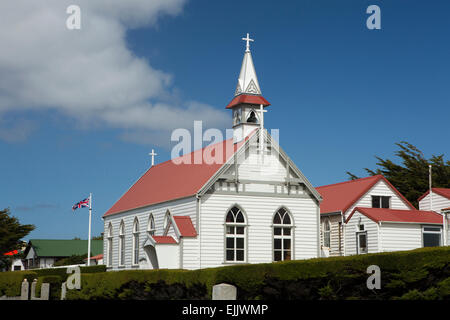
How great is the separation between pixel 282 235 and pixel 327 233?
1022 cm

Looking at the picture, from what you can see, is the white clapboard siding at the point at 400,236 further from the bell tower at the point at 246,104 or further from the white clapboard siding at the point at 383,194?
the bell tower at the point at 246,104

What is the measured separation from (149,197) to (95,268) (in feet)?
30.5

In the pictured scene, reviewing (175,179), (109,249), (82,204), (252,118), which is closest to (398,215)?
(252,118)

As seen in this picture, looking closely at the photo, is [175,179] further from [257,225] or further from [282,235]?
[282,235]

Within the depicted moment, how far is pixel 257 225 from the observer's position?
39438 mm

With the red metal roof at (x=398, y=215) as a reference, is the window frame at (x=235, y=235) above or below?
below

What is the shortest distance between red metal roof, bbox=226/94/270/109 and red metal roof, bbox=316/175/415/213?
33.7 ft

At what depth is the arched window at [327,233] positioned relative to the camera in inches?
1939

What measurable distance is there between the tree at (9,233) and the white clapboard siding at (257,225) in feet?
164

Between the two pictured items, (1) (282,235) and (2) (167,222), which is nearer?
(1) (282,235)

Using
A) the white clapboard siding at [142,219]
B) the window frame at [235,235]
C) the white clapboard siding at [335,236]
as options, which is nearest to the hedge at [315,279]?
the window frame at [235,235]

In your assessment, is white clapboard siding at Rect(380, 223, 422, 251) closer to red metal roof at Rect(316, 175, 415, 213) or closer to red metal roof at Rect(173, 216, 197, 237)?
red metal roof at Rect(316, 175, 415, 213)
